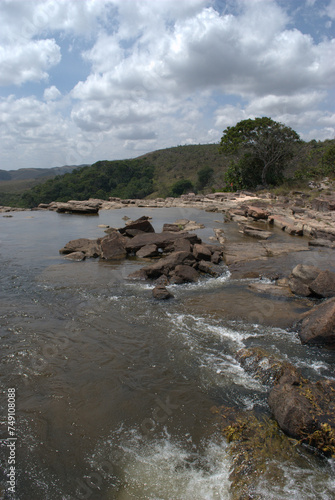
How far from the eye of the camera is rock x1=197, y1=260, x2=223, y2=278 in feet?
31.5

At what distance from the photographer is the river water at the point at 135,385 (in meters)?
3.07

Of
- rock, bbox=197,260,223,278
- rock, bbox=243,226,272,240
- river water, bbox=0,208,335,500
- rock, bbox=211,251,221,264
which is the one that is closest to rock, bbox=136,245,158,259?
rock, bbox=211,251,221,264

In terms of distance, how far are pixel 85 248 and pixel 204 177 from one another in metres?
41.8

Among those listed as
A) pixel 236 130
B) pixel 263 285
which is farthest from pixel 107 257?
pixel 236 130

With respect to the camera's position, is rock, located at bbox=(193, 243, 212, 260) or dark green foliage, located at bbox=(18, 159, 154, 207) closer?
rock, located at bbox=(193, 243, 212, 260)

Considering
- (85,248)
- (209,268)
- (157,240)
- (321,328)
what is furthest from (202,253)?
(321,328)

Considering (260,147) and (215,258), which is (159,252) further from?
(260,147)

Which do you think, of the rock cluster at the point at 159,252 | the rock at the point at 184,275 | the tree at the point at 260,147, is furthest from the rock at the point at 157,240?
the tree at the point at 260,147

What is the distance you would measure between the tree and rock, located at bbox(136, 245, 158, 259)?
25.7m

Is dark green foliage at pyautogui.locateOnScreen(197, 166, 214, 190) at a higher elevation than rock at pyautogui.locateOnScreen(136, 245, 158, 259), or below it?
higher

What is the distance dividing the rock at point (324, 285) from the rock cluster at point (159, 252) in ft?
9.42

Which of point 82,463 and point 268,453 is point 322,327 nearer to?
point 268,453

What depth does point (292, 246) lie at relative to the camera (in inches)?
510

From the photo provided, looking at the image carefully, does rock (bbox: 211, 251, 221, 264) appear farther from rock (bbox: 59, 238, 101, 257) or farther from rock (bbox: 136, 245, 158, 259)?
rock (bbox: 59, 238, 101, 257)
